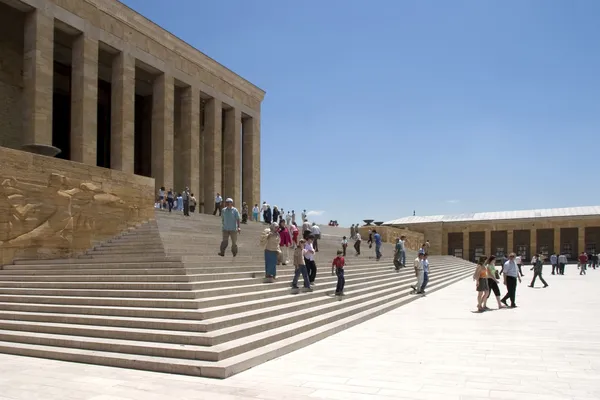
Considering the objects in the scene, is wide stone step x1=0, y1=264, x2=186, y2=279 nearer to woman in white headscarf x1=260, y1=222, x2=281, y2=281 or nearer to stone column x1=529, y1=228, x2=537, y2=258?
woman in white headscarf x1=260, y1=222, x2=281, y2=281

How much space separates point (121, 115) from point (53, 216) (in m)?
11.5

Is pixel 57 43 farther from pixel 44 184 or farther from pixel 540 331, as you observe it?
pixel 540 331

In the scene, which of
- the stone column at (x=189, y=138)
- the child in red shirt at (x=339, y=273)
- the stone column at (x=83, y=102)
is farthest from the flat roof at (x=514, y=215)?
the child in red shirt at (x=339, y=273)

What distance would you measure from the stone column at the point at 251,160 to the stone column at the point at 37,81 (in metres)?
14.7

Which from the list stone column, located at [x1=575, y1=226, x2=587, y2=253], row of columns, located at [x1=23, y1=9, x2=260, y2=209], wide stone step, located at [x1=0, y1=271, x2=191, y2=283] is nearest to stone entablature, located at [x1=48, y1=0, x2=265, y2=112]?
row of columns, located at [x1=23, y1=9, x2=260, y2=209]

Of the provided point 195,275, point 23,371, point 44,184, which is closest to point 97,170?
point 44,184

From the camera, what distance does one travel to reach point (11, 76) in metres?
21.3

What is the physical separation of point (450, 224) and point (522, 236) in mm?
6433

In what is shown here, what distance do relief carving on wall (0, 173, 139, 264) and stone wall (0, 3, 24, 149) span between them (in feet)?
30.5

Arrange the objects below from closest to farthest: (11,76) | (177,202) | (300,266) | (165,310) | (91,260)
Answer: (165,310), (300,266), (91,260), (11,76), (177,202)

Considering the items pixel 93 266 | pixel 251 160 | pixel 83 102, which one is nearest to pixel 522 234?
pixel 251 160

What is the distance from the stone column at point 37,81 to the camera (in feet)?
63.0

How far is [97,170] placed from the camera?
1380 cm

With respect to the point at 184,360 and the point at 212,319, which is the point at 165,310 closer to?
the point at 212,319
